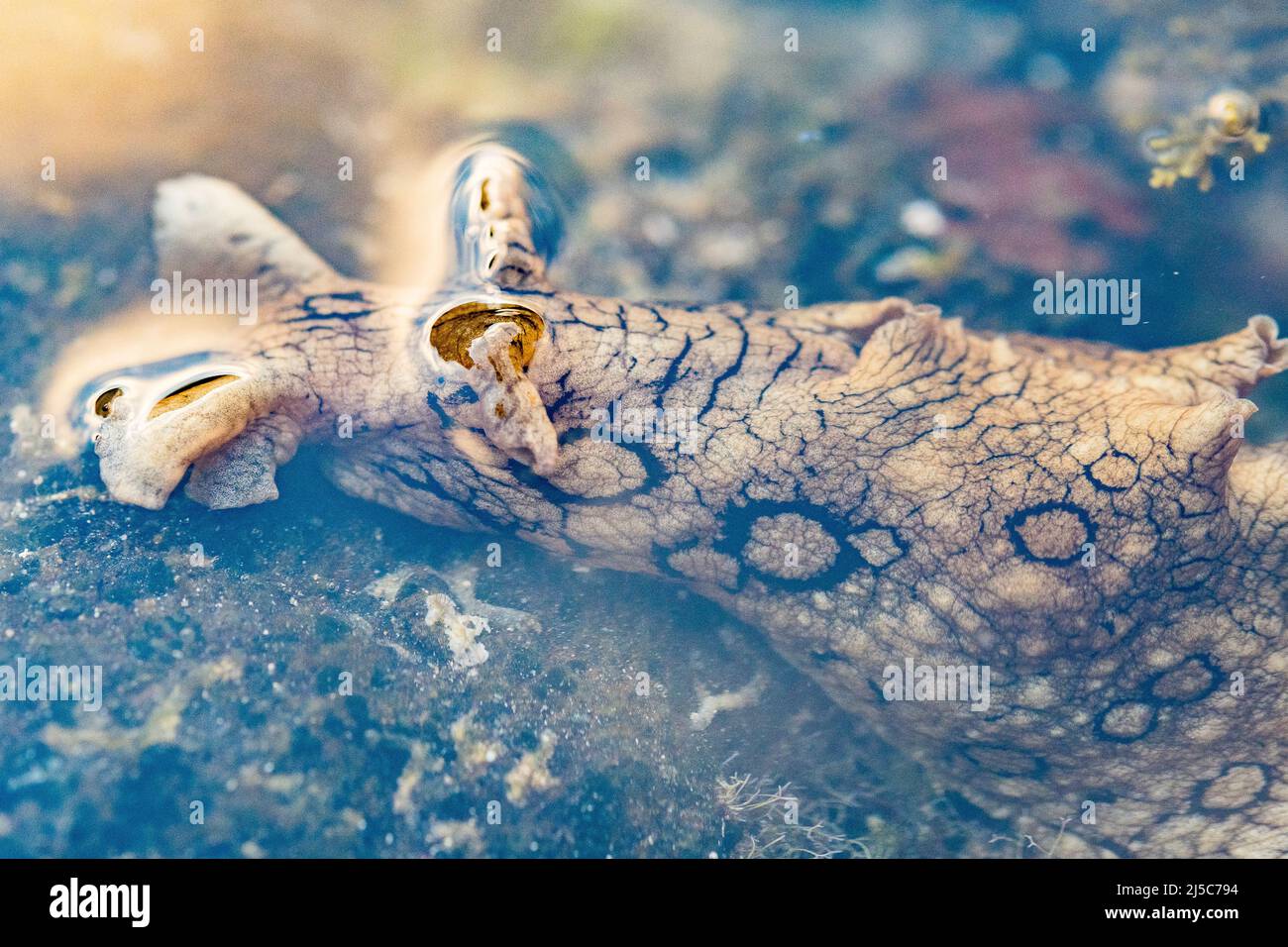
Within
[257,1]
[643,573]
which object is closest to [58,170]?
[257,1]

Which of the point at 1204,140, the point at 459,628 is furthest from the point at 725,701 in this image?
the point at 1204,140

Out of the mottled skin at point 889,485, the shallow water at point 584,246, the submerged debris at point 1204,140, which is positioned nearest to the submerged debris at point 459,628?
the shallow water at point 584,246
